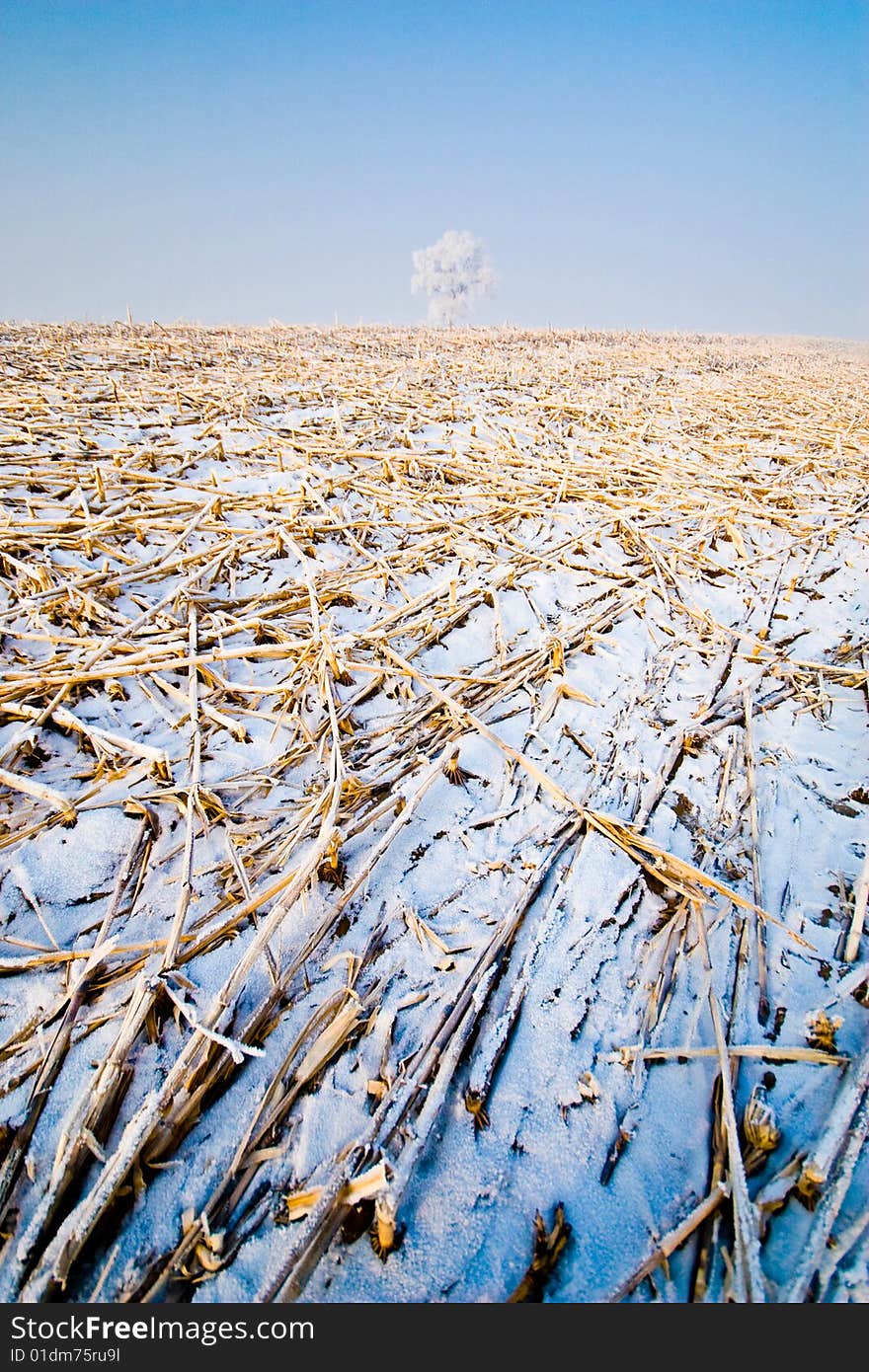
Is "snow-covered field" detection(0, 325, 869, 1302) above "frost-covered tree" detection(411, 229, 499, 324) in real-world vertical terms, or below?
below

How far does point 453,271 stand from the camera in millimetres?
45188

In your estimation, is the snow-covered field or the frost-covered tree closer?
the snow-covered field

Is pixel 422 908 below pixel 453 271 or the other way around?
below

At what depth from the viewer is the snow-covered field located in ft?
3.14

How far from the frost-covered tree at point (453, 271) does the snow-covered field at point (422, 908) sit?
50.4 m

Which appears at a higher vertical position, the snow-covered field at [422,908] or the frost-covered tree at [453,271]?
the frost-covered tree at [453,271]

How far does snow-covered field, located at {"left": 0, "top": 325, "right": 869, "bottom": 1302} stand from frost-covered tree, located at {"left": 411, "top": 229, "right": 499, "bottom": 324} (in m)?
50.4

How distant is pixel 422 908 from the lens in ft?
4.81

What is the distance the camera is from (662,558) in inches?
132

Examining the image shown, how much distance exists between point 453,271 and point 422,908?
54.5 m

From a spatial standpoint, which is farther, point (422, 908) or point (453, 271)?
point (453, 271)

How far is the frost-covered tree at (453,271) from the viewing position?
45.0m

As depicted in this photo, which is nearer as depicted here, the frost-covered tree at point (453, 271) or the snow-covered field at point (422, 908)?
the snow-covered field at point (422, 908)

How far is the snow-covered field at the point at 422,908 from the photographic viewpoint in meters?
0.96
